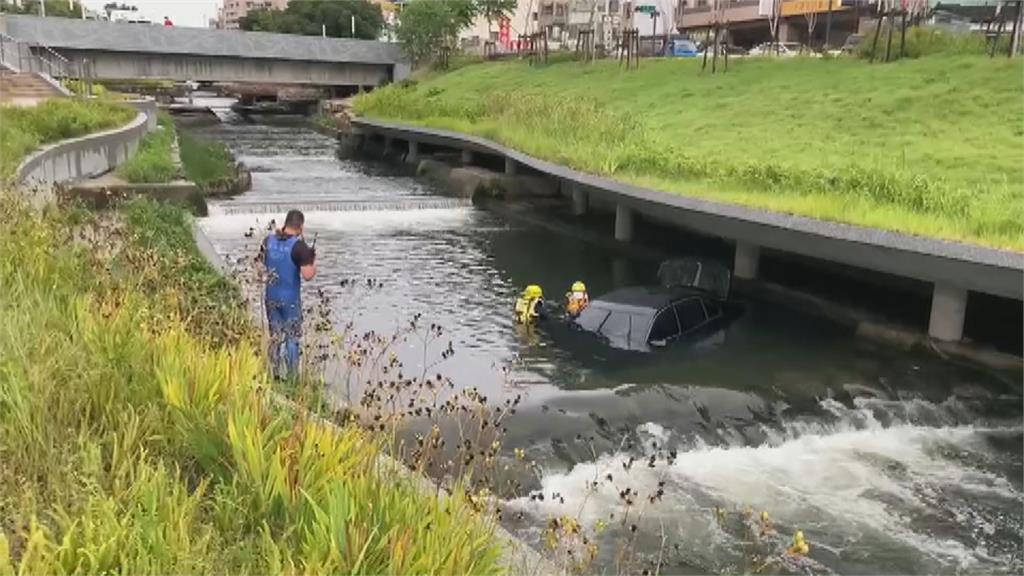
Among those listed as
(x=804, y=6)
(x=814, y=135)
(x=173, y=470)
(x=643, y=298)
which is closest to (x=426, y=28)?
(x=804, y=6)

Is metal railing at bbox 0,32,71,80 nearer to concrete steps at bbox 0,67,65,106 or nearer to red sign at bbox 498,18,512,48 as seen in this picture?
concrete steps at bbox 0,67,65,106

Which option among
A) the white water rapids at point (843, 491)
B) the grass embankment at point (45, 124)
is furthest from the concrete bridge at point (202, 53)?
the white water rapids at point (843, 491)

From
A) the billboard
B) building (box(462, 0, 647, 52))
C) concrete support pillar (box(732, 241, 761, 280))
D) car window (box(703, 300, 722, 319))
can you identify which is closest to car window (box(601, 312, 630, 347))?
car window (box(703, 300, 722, 319))

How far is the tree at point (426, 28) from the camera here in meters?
62.2

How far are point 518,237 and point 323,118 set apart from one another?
1669 inches

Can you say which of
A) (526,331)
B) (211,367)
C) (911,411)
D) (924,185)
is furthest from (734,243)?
(211,367)

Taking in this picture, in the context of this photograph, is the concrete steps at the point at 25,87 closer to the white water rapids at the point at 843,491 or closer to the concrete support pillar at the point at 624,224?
the concrete support pillar at the point at 624,224

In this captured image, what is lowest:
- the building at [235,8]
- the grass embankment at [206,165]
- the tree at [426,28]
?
the grass embankment at [206,165]

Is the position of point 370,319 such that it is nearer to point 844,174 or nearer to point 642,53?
point 844,174

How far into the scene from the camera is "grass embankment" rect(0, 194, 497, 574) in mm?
3731

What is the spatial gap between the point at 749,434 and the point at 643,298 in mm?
3498

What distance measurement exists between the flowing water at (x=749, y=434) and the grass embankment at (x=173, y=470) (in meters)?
1.11

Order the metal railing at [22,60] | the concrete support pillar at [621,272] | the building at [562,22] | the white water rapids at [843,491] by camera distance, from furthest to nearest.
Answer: the building at [562,22], the metal railing at [22,60], the concrete support pillar at [621,272], the white water rapids at [843,491]

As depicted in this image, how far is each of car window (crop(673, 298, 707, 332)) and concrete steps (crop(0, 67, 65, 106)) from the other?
983 inches
